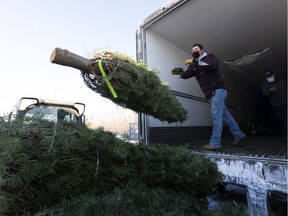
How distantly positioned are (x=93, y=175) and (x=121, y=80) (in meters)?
1.12

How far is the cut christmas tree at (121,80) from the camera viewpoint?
2.34 meters

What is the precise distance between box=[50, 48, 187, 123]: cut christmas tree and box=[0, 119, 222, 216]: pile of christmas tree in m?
0.69

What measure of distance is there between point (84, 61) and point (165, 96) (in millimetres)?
1140

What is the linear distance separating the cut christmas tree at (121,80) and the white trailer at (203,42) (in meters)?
0.88

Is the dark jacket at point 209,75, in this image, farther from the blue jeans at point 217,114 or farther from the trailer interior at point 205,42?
the trailer interior at point 205,42

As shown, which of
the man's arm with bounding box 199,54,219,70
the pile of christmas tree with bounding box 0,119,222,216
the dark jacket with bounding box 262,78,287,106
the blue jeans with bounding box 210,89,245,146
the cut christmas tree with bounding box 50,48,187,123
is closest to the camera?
the pile of christmas tree with bounding box 0,119,222,216

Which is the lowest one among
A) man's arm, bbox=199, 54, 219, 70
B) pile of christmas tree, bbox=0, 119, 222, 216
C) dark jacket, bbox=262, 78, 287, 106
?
pile of christmas tree, bbox=0, 119, 222, 216

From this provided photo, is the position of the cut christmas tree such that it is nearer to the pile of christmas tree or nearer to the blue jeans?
the pile of christmas tree

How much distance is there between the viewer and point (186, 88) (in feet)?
16.3

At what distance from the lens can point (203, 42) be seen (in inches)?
192

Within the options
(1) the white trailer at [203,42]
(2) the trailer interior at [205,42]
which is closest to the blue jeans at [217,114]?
(2) the trailer interior at [205,42]

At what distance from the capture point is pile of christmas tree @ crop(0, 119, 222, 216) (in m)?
1.31

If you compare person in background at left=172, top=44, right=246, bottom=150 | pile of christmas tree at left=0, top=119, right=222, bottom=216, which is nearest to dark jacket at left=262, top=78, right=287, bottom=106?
person in background at left=172, top=44, right=246, bottom=150

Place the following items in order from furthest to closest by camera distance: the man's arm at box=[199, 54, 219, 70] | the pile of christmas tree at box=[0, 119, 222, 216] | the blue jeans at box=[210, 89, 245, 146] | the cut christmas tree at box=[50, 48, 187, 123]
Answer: the man's arm at box=[199, 54, 219, 70] < the blue jeans at box=[210, 89, 245, 146] < the cut christmas tree at box=[50, 48, 187, 123] < the pile of christmas tree at box=[0, 119, 222, 216]
